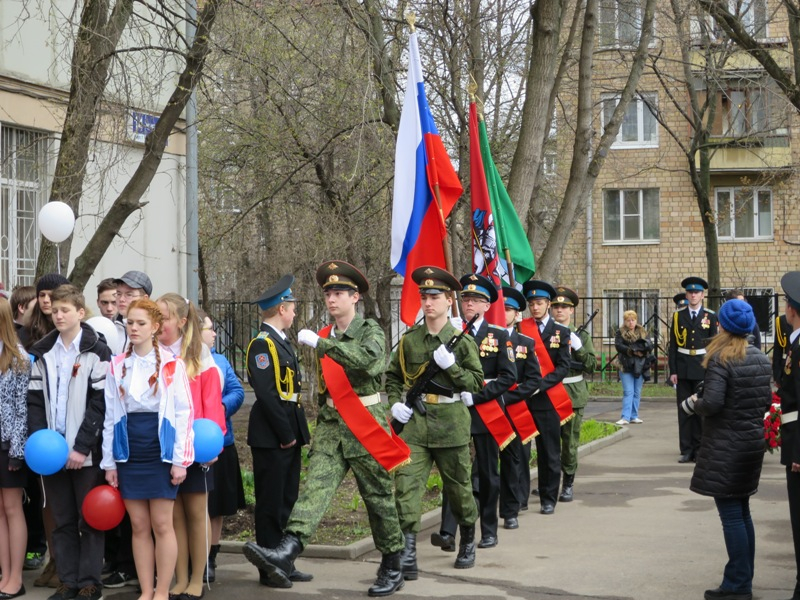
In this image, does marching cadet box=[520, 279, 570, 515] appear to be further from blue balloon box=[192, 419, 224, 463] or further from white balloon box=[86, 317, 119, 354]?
blue balloon box=[192, 419, 224, 463]

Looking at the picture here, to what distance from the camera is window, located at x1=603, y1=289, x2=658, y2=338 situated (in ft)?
95.3

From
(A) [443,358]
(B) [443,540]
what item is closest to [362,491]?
(A) [443,358]

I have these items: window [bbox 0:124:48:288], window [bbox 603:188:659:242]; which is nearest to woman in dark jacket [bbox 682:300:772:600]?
window [bbox 0:124:48:288]

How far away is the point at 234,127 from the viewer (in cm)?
1755

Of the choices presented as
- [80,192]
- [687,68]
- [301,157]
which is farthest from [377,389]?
[687,68]

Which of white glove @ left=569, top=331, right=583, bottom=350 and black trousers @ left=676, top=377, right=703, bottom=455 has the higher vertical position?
white glove @ left=569, top=331, right=583, bottom=350

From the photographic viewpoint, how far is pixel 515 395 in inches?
381

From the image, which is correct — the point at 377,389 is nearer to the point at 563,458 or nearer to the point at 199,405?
the point at 199,405

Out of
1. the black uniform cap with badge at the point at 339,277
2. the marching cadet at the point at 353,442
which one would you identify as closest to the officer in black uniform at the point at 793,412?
the marching cadet at the point at 353,442

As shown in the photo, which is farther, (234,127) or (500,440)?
(234,127)

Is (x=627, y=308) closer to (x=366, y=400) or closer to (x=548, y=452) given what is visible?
(x=548, y=452)

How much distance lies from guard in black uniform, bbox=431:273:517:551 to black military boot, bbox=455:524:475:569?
354mm

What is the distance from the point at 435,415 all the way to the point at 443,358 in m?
0.48

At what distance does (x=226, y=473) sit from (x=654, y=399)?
17.0 meters
